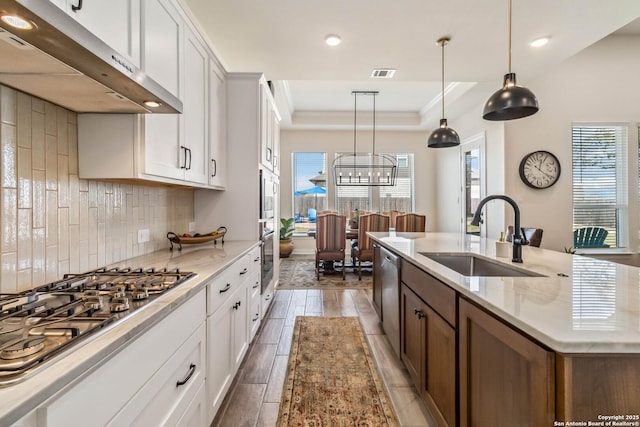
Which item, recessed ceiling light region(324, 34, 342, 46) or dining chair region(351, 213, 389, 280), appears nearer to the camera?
recessed ceiling light region(324, 34, 342, 46)

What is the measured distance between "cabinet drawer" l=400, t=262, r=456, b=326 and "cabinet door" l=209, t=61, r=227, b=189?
67.0 inches

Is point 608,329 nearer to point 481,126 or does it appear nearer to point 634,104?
point 481,126

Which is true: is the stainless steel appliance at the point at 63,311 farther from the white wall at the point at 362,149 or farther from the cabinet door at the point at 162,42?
the white wall at the point at 362,149

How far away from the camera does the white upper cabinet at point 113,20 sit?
1050 mm

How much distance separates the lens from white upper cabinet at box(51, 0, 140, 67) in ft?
3.44

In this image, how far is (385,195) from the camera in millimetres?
7184

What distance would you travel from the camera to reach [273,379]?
2.08 m

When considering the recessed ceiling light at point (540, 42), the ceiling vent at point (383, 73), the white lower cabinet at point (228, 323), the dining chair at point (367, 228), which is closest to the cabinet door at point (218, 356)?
the white lower cabinet at point (228, 323)

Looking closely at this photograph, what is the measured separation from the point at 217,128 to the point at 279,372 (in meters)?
2.06

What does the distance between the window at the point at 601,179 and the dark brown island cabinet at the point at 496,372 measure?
4.44m

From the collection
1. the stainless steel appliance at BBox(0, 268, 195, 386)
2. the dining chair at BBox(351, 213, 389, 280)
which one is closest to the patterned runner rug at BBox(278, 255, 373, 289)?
the dining chair at BBox(351, 213, 389, 280)

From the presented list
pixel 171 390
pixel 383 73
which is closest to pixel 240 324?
pixel 171 390

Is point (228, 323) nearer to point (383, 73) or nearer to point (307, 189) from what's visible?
point (383, 73)

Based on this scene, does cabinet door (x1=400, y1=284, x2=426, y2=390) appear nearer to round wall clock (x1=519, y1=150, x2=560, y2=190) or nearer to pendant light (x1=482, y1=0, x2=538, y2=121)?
pendant light (x1=482, y1=0, x2=538, y2=121)
